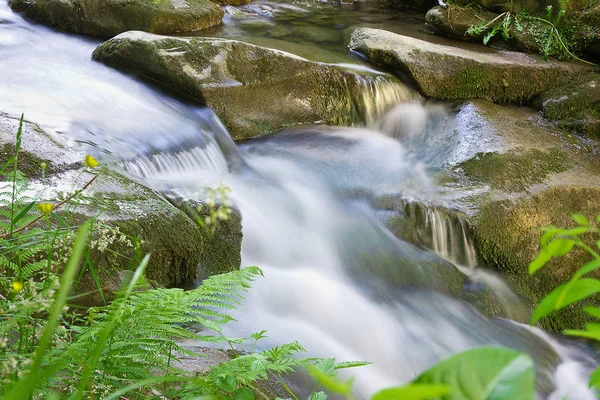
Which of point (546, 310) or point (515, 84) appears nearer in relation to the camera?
point (546, 310)

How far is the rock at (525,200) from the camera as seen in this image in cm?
500

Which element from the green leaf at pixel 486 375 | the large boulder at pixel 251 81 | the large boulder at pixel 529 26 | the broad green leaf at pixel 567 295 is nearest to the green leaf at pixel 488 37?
the large boulder at pixel 529 26

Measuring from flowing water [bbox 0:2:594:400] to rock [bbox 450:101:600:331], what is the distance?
0.59 ft

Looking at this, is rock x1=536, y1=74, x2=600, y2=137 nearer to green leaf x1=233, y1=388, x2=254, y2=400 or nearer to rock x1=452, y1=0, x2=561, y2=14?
rock x1=452, y1=0, x2=561, y2=14

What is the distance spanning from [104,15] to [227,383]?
748cm

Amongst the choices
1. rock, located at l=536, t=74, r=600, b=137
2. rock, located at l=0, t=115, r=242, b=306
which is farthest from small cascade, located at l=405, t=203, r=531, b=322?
rock, located at l=536, t=74, r=600, b=137

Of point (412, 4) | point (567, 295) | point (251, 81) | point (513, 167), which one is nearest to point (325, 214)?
point (513, 167)

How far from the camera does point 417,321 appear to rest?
4273mm

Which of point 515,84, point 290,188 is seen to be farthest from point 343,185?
point 515,84

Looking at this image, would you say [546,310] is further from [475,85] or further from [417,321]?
[475,85]

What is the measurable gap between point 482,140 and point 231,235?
10.2 ft

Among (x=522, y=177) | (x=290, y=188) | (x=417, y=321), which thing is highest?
(x=522, y=177)

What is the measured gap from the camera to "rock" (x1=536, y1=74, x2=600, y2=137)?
6.55m

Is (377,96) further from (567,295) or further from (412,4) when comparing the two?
(567,295)
